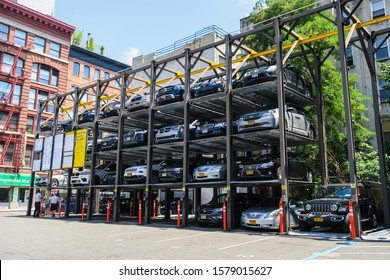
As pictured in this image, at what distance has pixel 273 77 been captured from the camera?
13500 millimetres

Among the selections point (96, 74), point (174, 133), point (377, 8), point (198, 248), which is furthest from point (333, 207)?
point (96, 74)

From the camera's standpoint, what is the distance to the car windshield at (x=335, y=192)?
11.9 m

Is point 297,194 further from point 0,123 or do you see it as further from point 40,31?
point 40,31

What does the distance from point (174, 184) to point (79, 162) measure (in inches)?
292

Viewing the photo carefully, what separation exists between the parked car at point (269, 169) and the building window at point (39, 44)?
3122 cm

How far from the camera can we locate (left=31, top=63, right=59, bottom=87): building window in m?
36.3

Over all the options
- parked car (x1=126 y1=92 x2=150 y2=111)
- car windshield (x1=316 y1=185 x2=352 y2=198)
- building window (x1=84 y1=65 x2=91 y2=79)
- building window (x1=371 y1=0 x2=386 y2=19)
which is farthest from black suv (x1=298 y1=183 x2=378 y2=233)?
building window (x1=84 y1=65 x2=91 y2=79)

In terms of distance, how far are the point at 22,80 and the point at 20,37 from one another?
4.49 meters

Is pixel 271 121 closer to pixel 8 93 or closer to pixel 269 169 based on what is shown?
pixel 269 169

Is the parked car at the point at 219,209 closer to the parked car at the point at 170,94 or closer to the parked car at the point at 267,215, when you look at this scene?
the parked car at the point at 267,215

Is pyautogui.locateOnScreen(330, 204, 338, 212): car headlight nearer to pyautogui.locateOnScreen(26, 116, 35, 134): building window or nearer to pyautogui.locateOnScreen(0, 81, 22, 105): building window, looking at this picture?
pyautogui.locateOnScreen(0, 81, 22, 105): building window

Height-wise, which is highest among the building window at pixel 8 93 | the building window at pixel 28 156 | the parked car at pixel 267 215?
the building window at pixel 8 93

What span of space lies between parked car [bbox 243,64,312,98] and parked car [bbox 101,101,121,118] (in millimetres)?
8136

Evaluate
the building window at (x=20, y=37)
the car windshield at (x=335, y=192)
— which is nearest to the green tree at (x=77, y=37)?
the building window at (x=20, y=37)
